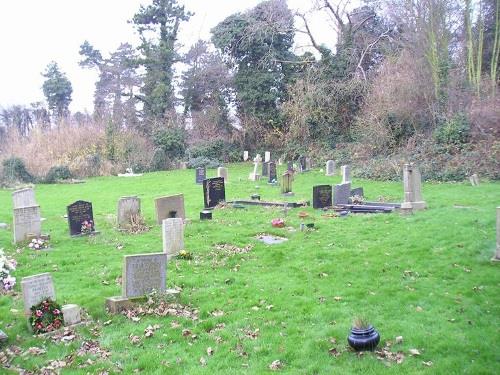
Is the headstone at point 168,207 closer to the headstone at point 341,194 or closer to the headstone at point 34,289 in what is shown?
the headstone at point 341,194

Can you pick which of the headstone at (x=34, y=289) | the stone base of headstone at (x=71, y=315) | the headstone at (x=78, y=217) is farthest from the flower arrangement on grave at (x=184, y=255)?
the headstone at (x=78, y=217)

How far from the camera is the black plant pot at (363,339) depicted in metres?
6.23

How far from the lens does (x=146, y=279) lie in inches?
325

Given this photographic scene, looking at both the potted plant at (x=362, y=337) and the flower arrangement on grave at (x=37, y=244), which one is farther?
the flower arrangement on grave at (x=37, y=244)

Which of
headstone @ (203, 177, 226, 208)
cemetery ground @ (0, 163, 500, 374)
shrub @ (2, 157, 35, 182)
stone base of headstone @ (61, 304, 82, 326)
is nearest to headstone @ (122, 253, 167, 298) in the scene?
cemetery ground @ (0, 163, 500, 374)

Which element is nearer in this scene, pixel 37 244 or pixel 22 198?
pixel 37 244

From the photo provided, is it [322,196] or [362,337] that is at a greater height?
[322,196]

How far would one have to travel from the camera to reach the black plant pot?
6230mm

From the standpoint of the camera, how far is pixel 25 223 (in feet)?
42.4

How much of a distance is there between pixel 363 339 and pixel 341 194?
38.5 ft

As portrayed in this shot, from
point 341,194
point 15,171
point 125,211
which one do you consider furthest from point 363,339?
point 15,171

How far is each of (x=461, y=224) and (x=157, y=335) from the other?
29.8 ft

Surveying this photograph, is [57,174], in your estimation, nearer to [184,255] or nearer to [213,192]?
[213,192]

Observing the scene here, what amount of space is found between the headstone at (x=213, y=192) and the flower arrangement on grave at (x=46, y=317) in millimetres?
10767
